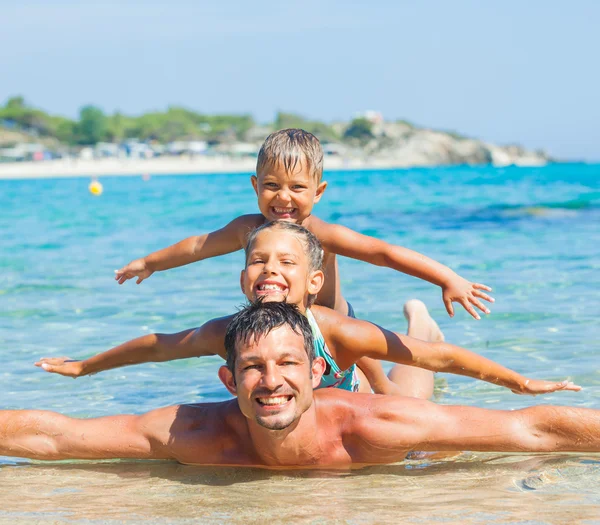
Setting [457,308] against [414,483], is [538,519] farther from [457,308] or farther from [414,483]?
[457,308]

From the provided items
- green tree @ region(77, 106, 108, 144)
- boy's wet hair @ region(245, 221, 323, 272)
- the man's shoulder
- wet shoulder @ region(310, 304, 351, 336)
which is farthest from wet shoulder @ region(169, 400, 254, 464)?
green tree @ region(77, 106, 108, 144)

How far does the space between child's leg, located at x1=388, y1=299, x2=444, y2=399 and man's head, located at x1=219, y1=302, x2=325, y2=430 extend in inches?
70.6

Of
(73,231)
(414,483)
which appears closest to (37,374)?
(414,483)

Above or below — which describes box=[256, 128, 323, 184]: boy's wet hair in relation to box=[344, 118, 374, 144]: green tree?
below

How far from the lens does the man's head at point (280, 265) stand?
3.81 metres

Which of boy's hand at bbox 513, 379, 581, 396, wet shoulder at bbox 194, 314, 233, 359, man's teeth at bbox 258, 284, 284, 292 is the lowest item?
boy's hand at bbox 513, 379, 581, 396

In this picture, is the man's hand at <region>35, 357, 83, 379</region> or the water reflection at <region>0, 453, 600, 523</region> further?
the man's hand at <region>35, 357, 83, 379</region>

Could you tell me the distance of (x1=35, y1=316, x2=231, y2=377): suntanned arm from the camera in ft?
13.6

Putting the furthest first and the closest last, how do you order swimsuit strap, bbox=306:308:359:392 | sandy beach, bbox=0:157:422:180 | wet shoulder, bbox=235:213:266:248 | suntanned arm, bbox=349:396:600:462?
sandy beach, bbox=0:157:422:180 < wet shoulder, bbox=235:213:266:248 < swimsuit strap, bbox=306:308:359:392 < suntanned arm, bbox=349:396:600:462

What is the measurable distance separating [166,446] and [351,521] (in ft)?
3.70

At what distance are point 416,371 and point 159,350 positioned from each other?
1.87 meters

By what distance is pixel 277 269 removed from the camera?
3.82 metres

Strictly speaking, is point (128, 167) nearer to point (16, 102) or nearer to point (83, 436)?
point (16, 102)

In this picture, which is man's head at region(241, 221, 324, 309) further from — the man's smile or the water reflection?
the water reflection
